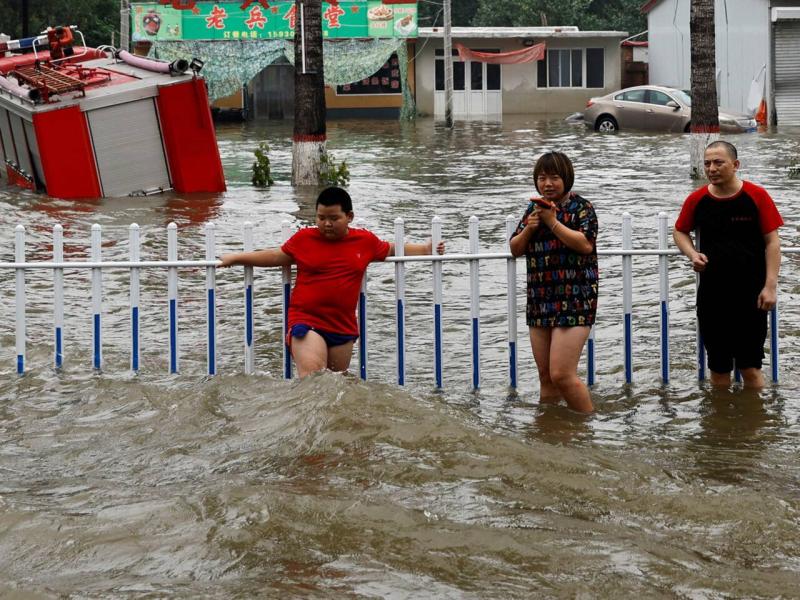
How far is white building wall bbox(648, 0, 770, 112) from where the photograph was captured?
116 ft

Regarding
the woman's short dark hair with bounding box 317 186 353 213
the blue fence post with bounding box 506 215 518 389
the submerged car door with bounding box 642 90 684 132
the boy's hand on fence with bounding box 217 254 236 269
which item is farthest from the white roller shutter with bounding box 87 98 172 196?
the submerged car door with bounding box 642 90 684 132

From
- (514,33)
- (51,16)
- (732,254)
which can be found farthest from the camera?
(514,33)

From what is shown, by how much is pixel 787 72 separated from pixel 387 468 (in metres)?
31.3

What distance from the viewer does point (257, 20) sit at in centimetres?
3978

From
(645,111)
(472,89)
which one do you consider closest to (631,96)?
(645,111)

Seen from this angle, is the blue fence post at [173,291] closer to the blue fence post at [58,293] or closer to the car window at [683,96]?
the blue fence post at [58,293]

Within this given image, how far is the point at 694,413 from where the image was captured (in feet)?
24.1

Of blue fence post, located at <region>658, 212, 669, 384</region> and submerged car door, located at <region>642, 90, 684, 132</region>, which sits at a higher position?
submerged car door, located at <region>642, 90, 684, 132</region>

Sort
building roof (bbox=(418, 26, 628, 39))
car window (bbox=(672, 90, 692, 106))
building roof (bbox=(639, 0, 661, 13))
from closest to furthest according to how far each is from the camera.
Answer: car window (bbox=(672, 90, 692, 106)), building roof (bbox=(639, 0, 661, 13)), building roof (bbox=(418, 26, 628, 39))

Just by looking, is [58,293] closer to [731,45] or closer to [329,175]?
[329,175]

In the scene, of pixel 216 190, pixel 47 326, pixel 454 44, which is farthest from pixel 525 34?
pixel 47 326

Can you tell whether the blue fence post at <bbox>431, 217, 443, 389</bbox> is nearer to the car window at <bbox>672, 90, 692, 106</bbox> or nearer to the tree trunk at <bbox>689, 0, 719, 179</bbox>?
the tree trunk at <bbox>689, 0, 719, 179</bbox>

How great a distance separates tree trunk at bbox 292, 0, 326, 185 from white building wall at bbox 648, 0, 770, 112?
18656 mm

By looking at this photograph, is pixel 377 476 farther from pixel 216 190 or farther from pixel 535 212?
pixel 216 190
